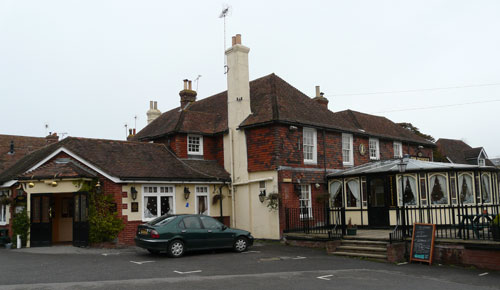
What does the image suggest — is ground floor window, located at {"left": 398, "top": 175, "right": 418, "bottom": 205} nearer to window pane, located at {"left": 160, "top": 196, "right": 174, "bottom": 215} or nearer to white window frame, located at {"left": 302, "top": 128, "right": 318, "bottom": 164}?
white window frame, located at {"left": 302, "top": 128, "right": 318, "bottom": 164}

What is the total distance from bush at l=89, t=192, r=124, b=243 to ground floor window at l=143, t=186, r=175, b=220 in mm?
1269

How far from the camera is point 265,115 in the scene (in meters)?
19.9

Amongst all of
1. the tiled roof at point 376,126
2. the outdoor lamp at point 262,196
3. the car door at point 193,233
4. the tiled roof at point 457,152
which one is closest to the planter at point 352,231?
the outdoor lamp at point 262,196

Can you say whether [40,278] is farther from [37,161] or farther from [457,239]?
[457,239]

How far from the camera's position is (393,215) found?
19.0 metres

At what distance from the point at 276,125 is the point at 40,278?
37.1 ft

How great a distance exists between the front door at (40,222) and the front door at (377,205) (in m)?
13.7

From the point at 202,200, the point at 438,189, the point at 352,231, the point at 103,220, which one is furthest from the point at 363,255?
the point at 103,220

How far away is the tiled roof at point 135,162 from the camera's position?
18188 mm

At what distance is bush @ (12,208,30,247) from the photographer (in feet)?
58.7

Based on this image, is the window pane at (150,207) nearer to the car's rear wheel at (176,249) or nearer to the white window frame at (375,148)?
the car's rear wheel at (176,249)

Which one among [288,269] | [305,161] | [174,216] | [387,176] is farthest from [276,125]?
[288,269]

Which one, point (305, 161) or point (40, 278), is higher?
point (305, 161)

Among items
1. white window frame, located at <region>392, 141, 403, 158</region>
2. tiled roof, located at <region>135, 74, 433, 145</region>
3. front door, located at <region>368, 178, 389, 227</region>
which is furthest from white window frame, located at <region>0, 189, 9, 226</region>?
white window frame, located at <region>392, 141, 403, 158</region>
